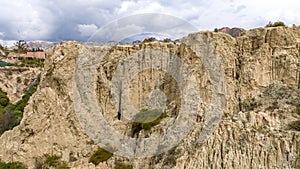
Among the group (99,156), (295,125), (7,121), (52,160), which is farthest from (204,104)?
(7,121)

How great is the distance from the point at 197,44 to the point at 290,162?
30.1ft

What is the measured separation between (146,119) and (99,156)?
3.65 metres

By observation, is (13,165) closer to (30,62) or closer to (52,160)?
(52,160)

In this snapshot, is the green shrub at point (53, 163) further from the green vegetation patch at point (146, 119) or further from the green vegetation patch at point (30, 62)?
the green vegetation patch at point (30, 62)

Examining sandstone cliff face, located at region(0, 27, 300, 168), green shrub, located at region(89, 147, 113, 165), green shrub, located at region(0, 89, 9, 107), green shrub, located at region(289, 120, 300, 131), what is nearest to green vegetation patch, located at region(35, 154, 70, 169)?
sandstone cliff face, located at region(0, 27, 300, 168)

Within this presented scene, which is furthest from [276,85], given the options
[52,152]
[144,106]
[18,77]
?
[18,77]

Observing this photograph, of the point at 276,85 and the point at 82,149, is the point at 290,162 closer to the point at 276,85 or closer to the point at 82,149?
the point at 276,85

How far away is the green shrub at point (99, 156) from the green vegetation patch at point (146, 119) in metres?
2.12

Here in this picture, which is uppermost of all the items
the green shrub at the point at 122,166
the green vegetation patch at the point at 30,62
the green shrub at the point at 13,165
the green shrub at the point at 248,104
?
the green vegetation patch at the point at 30,62

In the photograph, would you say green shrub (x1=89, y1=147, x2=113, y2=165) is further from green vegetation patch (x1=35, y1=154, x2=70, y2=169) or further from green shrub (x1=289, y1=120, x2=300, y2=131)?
green shrub (x1=289, y1=120, x2=300, y2=131)

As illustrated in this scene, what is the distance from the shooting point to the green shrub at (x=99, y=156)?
21084 millimetres

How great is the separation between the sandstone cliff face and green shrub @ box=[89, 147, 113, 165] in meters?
0.46

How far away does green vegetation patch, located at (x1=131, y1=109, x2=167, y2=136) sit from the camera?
69.7 feet

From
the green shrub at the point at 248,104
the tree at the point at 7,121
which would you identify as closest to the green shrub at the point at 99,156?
the green shrub at the point at 248,104
